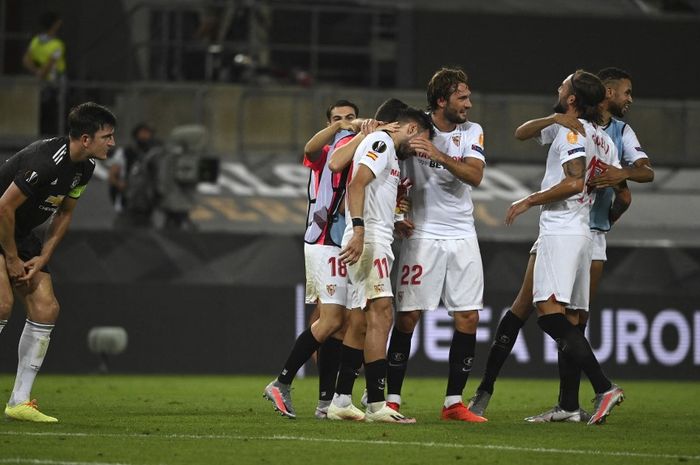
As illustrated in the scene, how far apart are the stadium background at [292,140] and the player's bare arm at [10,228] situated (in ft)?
21.0

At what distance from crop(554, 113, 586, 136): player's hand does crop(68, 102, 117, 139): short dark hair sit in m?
3.07

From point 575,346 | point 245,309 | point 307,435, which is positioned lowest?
point 245,309

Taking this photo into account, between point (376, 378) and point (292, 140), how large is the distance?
1123cm

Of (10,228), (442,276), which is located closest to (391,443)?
(442,276)

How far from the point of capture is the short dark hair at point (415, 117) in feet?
29.6

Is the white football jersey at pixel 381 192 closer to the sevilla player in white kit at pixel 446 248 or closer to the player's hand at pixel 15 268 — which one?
the sevilla player in white kit at pixel 446 248

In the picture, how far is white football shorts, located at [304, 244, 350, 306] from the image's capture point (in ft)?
29.8

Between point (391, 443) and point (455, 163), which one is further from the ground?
point (455, 163)

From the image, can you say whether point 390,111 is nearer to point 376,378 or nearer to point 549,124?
point 549,124

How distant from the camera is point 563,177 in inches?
363

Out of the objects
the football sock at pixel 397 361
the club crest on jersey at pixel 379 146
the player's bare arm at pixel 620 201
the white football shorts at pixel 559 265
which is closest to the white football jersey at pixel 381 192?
the club crest on jersey at pixel 379 146

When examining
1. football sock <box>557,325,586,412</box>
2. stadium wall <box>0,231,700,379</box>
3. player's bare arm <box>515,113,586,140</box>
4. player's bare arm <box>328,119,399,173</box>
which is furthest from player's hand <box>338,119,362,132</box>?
stadium wall <box>0,231,700,379</box>

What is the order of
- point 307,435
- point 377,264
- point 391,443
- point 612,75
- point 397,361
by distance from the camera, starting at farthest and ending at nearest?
point 612,75, point 397,361, point 377,264, point 307,435, point 391,443

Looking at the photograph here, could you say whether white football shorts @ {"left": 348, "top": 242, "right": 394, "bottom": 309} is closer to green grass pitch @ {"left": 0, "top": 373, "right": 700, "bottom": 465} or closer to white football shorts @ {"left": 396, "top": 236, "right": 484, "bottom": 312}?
white football shorts @ {"left": 396, "top": 236, "right": 484, "bottom": 312}
